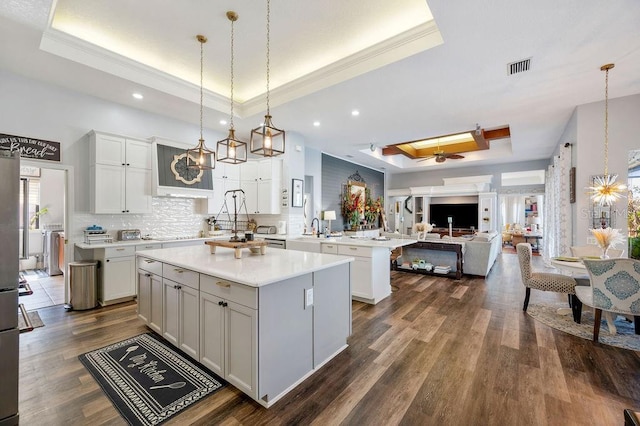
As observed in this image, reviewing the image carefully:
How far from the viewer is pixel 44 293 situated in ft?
14.9

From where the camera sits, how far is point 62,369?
7.88ft

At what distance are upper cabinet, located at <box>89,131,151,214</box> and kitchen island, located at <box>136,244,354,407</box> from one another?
1981mm

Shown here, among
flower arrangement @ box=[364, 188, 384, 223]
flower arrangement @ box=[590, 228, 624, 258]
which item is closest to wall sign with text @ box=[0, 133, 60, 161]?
flower arrangement @ box=[590, 228, 624, 258]

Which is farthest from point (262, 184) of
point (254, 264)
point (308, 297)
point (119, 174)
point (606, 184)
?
point (606, 184)

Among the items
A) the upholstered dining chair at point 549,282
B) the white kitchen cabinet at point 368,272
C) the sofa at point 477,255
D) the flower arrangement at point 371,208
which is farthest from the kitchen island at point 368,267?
the flower arrangement at point 371,208

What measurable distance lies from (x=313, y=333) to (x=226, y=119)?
4.22 meters

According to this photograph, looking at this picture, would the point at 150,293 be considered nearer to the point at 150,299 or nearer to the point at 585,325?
the point at 150,299

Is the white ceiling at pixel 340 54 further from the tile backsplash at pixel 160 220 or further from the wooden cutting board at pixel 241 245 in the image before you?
the wooden cutting board at pixel 241 245

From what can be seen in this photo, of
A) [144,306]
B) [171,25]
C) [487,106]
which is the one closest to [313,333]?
[144,306]

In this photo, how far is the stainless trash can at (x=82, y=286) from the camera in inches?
151

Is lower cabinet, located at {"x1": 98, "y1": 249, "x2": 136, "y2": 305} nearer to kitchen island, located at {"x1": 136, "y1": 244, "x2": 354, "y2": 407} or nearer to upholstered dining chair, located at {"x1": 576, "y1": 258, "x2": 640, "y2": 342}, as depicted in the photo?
kitchen island, located at {"x1": 136, "y1": 244, "x2": 354, "y2": 407}

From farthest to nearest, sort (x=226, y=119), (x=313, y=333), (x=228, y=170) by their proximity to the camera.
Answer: (x=228, y=170) < (x=226, y=119) < (x=313, y=333)

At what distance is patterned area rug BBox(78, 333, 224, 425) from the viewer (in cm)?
192

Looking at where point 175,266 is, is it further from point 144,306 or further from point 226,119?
point 226,119
